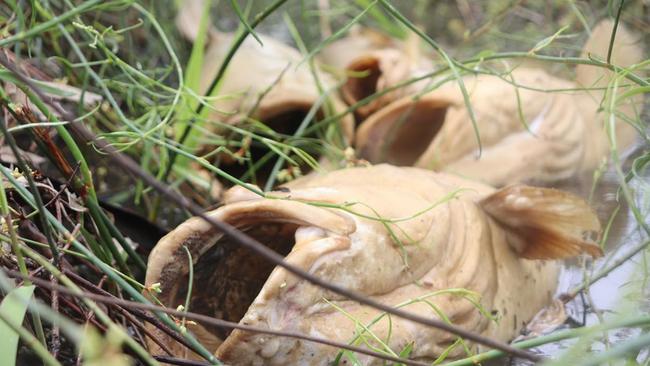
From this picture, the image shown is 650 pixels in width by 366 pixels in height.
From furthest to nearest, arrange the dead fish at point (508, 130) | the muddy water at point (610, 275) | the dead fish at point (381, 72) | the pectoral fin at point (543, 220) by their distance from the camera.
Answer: the dead fish at point (381, 72) < the dead fish at point (508, 130) < the pectoral fin at point (543, 220) < the muddy water at point (610, 275)

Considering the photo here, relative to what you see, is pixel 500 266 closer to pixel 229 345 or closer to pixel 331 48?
pixel 229 345

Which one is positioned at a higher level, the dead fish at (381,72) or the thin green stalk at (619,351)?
the thin green stalk at (619,351)

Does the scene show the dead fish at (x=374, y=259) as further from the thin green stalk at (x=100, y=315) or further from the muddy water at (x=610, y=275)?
the thin green stalk at (x=100, y=315)

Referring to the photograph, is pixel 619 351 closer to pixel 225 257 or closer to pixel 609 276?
pixel 225 257

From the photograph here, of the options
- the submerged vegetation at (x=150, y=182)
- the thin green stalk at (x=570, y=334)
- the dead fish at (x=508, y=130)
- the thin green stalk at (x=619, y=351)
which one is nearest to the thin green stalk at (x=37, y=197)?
the submerged vegetation at (x=150, y=182)

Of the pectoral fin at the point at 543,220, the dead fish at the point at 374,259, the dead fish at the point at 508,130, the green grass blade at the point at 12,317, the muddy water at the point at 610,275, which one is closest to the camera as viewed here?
the green grass blade at the point at 12,317

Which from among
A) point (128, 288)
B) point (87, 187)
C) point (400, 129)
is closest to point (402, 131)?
point (400, 129)

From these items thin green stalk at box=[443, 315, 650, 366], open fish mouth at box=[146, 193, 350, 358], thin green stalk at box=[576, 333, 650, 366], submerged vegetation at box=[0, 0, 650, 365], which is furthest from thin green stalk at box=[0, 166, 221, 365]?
thin green stalk at box=[576, 333, 650, 366]
